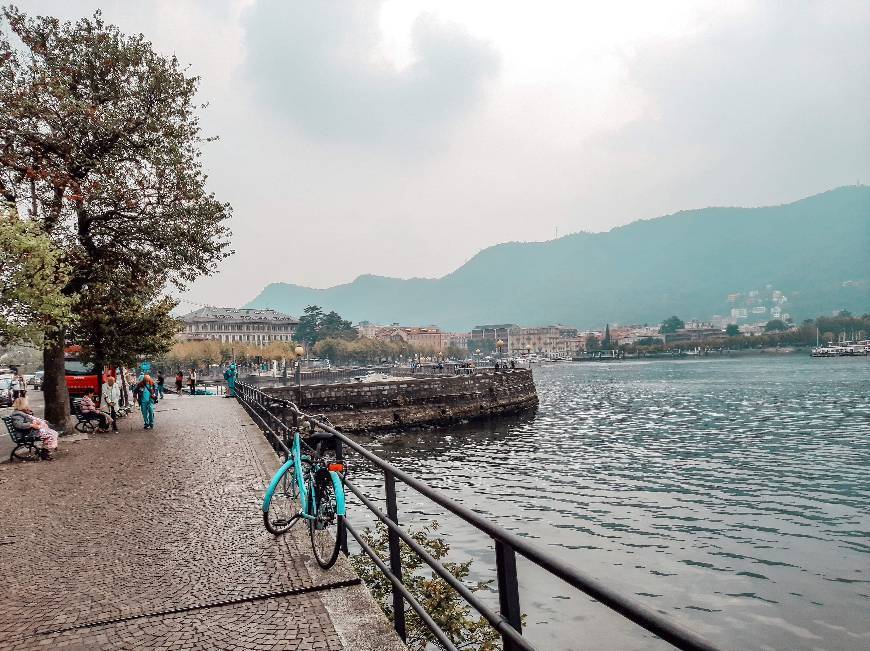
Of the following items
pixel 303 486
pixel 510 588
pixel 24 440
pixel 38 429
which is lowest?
pixel 24 440

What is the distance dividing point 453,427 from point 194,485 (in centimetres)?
3551

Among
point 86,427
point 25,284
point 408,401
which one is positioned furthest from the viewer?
point 408,401

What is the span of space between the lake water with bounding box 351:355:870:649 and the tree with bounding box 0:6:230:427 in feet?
37.9

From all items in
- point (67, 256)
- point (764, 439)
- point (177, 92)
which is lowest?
point (764, 439)

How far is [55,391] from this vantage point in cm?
2075

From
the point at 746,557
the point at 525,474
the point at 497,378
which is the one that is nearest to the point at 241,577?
the point at 746,557

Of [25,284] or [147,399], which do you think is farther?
[147,399]

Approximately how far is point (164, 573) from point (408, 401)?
4015cm

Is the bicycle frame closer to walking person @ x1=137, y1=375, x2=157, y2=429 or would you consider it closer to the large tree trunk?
walking person @ x1=137, y1=375, x2=157, y2=429

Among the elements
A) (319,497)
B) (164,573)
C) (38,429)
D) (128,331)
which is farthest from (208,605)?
(128,331)

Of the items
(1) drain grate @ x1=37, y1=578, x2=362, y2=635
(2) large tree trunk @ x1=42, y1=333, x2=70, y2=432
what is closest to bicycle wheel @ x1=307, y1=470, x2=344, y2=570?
(1) drain grate @ x1=37, y1=578, x2=362, y2=635

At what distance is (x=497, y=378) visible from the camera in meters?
53.8

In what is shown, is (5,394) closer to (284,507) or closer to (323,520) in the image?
(284,507)

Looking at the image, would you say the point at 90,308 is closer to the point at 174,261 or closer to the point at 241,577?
the point at 174,261
